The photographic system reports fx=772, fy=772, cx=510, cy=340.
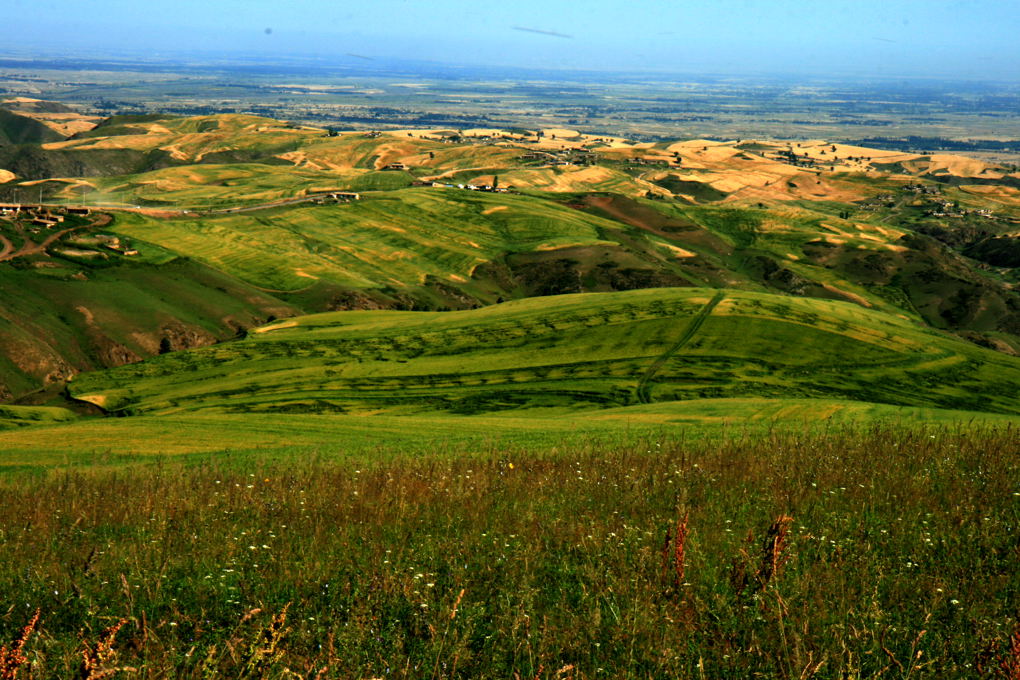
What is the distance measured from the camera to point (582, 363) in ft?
185

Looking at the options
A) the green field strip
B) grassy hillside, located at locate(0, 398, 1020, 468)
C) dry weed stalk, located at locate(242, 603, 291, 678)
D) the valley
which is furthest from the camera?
the green field strip

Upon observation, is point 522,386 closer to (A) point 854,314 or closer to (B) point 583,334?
(B) point 583,334

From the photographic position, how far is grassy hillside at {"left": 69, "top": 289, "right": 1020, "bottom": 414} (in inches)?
1977

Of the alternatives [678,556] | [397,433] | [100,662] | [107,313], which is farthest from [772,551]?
[107,313]

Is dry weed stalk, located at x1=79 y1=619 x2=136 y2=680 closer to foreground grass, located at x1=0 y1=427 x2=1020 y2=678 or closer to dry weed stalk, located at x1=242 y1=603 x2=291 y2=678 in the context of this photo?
foreground grass, located at x1=0 y1=427 x2=1020 y2=678

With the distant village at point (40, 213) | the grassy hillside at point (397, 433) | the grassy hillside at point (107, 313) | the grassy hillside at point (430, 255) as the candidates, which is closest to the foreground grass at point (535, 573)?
the grassy hillside at point (397, 433)

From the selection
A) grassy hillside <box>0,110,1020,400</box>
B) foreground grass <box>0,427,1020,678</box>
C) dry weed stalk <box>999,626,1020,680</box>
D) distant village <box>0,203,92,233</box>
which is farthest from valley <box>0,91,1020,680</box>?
distant village <box>0,203,92,233</box>

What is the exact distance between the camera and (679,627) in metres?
7.24

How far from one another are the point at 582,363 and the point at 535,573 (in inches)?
1899

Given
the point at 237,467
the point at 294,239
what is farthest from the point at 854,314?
the point at 294,239

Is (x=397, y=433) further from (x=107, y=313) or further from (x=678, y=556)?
(x=107, y=313)

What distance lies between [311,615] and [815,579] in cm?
524

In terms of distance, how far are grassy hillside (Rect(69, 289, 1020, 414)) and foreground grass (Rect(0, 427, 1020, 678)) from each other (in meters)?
35.8

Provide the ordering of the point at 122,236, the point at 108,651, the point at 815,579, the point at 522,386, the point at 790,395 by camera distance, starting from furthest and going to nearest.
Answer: the point at 122,236 → the point at 522,386 → the point at 790,395 → the point at 815,579 → the point at 108,651
